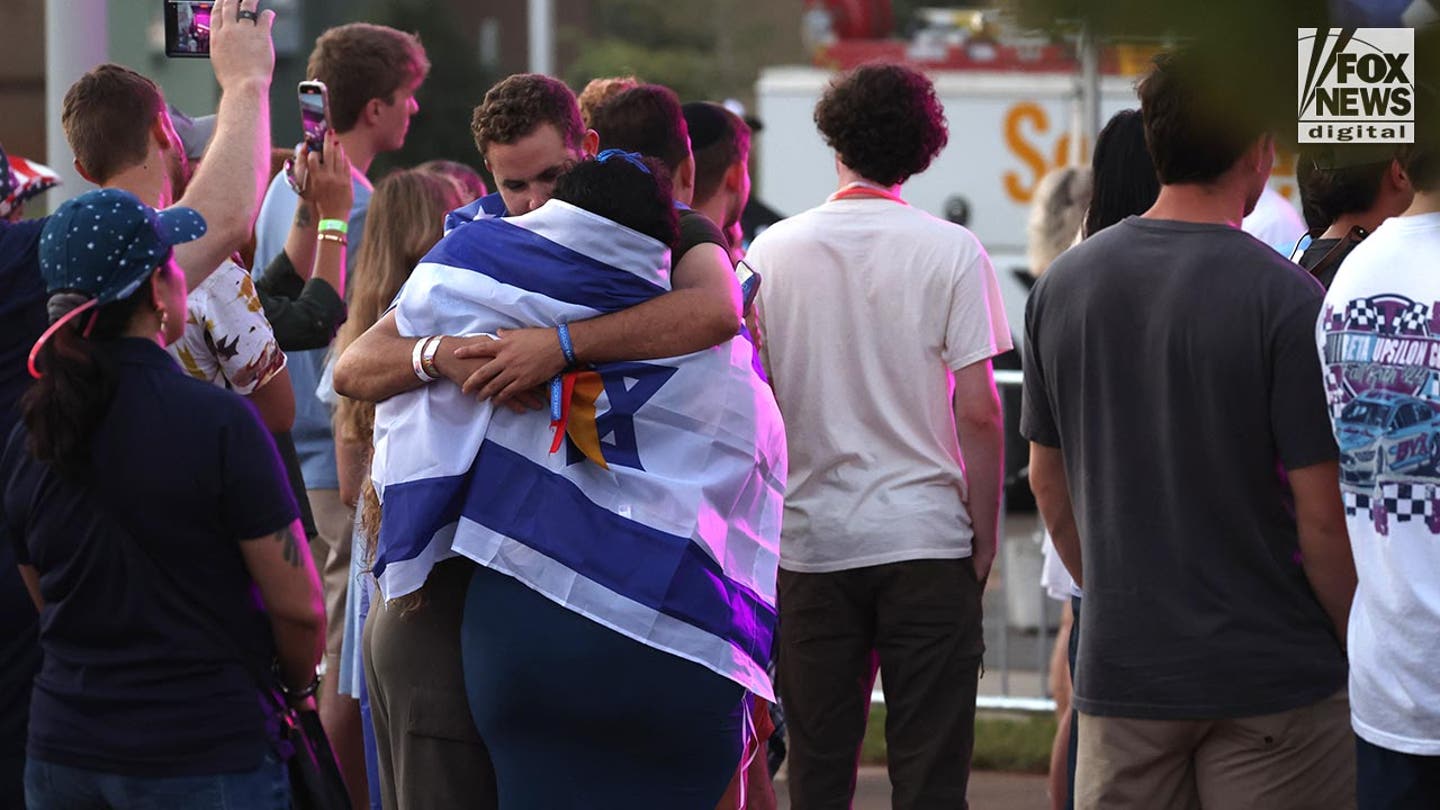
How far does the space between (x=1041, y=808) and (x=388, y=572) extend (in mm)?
3284

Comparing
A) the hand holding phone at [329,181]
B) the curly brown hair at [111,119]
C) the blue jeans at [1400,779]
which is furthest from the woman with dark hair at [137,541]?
the blue jeans at [1400,779]

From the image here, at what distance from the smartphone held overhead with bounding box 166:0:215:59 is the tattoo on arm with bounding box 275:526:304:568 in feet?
4.15

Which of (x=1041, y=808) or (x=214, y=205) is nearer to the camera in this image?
(x=214, y=205)

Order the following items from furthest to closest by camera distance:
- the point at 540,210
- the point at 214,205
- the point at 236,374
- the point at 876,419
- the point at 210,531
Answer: the point at 876,419
the point at 236,374
the point at 214,205
the point at 540,210
the point at 210,531

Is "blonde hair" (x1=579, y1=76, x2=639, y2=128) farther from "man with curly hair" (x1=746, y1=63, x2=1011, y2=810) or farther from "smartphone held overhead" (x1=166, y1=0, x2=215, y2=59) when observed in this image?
"smartphone held overhead" (x1=166, y1=0, x2=215, y2=59)

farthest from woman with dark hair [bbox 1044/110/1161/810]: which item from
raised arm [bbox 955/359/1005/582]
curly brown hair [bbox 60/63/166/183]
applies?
curly brown hair [bbox 60/63/166/183]

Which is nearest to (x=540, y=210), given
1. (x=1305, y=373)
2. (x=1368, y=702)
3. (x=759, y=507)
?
(x=759, y=507)

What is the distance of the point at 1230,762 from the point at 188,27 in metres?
2.50

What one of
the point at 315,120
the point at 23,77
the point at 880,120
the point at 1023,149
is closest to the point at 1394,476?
the point at 880,120

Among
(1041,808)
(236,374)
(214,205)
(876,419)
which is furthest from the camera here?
(1041,808)

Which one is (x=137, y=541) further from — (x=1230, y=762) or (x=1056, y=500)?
(x=1230, y=762)

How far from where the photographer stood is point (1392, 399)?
283 centimetres

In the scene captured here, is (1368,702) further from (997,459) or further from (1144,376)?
(997,459)

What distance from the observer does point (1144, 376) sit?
311 cm
